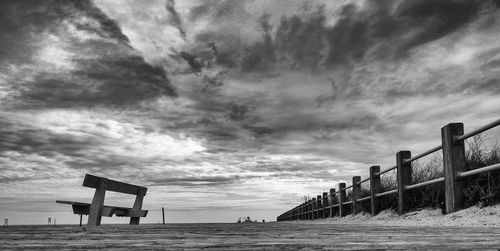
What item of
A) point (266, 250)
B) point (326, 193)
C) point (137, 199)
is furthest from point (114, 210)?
point (326, 193)

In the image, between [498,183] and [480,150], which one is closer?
[498,183]

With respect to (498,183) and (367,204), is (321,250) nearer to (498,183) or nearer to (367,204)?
(498,183)

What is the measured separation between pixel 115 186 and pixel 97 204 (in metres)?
0.77

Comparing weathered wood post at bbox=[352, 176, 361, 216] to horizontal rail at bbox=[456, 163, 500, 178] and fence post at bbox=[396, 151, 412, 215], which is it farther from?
horizontal rail at bbox=[456, 163, 500, 178]

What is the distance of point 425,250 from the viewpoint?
4.59ft

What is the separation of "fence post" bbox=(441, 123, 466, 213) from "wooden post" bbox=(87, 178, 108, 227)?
4946 millimetres

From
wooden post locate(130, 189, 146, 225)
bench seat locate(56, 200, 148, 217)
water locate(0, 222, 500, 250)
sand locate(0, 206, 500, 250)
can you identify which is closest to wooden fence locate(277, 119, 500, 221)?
sand locate(0, 206, 500, 250)

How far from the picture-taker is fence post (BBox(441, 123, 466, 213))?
20.3 feet

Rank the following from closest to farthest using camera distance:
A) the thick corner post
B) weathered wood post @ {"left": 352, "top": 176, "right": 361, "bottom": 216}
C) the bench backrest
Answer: the bench backrest
weathered wood post @ {"left": 352, "top": 176, "right": 361, "bottom": 216}
the thick corner post

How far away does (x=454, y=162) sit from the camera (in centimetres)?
618

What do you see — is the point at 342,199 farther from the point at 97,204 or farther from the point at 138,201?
the point at 97,204

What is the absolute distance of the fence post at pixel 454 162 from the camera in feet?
20.3

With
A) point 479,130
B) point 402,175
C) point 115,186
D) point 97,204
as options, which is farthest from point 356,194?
point 97,204

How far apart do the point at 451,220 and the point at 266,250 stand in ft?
16.8
